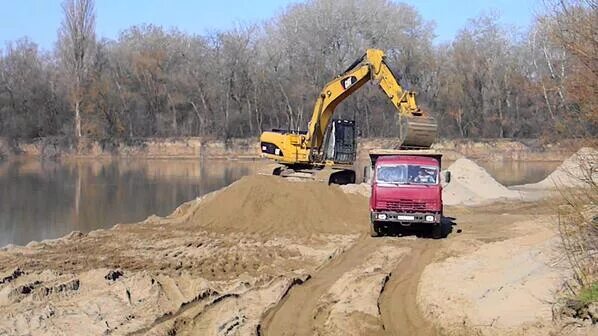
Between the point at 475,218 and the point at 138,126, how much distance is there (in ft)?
186

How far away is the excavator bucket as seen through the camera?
73.4 feet

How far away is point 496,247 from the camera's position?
15555 mm

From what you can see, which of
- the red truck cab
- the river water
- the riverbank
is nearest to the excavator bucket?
the red truck cab

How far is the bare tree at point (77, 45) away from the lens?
72.2 meters

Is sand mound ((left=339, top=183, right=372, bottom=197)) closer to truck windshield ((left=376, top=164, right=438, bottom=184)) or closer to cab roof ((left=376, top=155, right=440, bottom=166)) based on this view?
cab roof ((left=376, top=155, right=440, bottom=166))

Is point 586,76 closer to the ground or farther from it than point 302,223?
farther from it

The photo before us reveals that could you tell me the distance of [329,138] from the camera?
28406mm

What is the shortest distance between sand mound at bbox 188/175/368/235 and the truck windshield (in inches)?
132

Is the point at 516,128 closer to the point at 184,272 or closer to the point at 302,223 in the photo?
the point at 302,223

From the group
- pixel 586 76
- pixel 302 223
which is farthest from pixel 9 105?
pixel 586 76

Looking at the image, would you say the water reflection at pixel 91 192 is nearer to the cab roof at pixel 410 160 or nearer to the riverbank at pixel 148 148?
the riverbank at pixel 148 148

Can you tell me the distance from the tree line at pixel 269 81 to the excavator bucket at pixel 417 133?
158ft

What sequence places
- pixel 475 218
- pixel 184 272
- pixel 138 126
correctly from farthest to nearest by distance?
pixel 138 126 → pixel 475 218 → pixel 184 272

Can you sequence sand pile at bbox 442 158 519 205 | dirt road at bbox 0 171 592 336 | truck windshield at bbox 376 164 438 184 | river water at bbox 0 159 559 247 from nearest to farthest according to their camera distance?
dirt road at bbox 0 171 592 336 < truck windshield at bbox 376 164 438 184 < river water at bbox 0 159 559 247 < sand pile at bbox 442 158 519 205
